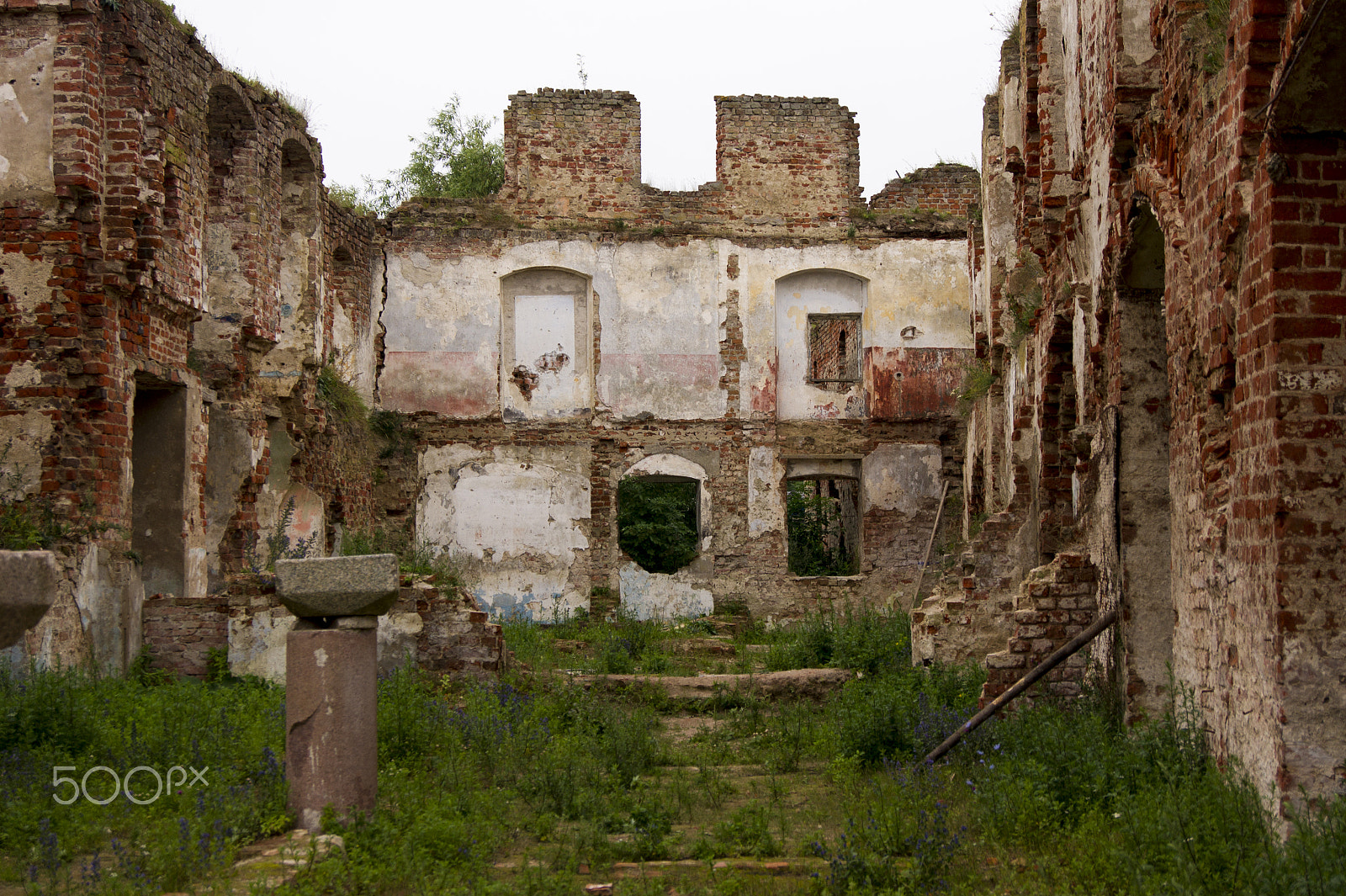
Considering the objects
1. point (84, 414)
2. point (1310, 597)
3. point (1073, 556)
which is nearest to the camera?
point (1310, 597)

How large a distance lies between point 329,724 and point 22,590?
2.17 m

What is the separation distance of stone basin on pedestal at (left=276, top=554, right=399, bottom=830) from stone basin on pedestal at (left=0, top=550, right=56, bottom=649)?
174cm

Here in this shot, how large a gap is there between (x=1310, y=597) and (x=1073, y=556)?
11.0 ft

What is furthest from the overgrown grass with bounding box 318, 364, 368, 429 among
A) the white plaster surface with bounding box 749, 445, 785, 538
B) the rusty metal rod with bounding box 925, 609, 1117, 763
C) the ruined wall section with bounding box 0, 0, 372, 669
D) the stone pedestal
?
the rusty metal rod with bounding box 925, 609, 1117, 763

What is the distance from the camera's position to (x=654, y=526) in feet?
60.5

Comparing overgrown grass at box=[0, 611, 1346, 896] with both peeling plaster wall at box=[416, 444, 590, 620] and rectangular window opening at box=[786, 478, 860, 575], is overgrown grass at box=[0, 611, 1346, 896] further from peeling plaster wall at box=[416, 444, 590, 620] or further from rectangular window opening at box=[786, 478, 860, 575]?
rectangular window opening at box=[786, 478, 860, 575]

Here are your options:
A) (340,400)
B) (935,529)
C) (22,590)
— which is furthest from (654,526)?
(22,590)

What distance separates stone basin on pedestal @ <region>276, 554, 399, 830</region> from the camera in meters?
5.80

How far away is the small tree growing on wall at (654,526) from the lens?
17984 millimetres

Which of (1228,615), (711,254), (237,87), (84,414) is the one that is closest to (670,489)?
(711,254)

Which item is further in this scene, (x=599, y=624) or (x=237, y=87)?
(x=599, y=624)

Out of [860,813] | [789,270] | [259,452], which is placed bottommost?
[860,813]

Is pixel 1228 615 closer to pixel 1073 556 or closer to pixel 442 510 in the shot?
pixel 1073 556

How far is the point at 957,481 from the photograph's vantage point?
1783cm
